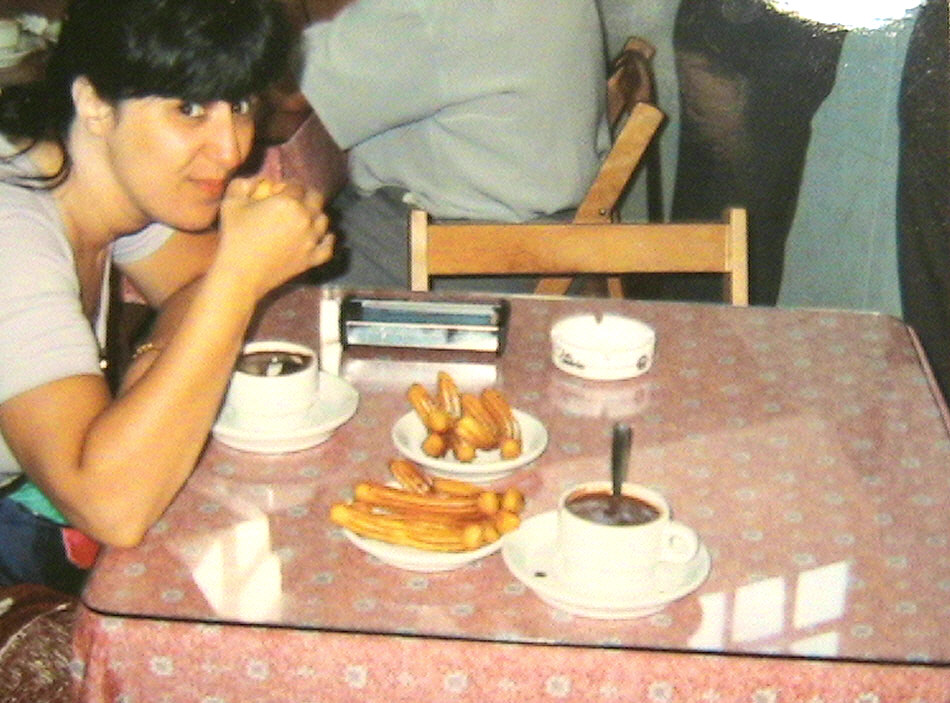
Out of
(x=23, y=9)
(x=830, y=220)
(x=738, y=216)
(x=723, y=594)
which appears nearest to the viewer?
(x=723, y=594)

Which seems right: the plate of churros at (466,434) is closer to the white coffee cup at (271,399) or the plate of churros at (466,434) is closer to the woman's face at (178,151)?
the white coffee cup at (271,399)

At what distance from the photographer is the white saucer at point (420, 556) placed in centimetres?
100

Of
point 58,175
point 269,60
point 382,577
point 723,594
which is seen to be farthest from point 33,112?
point 723,594

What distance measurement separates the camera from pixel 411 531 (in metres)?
1.03

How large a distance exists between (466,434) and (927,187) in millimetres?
1133

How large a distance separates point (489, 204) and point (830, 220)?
648mm

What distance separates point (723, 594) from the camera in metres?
1.00

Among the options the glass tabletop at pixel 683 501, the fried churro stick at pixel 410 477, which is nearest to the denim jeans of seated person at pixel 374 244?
the glass tabletop at pixel 683 501

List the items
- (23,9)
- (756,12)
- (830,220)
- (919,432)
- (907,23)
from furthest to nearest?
1. (23,9)
2. (756,12)
3. (830,220)
4. (907,23)
5. (919,432)

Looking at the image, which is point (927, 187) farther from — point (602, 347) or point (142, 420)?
point (142, 420)

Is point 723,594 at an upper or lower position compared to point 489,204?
upper

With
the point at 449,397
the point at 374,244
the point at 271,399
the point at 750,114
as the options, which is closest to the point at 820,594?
the point at 449,397

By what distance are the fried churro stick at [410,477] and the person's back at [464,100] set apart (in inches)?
46.6

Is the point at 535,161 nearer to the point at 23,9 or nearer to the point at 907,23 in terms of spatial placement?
the point at 907,23
